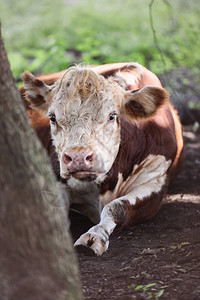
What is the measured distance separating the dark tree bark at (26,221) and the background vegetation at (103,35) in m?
3.17

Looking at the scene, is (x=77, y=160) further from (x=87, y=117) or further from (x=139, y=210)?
(x=139, y=210)

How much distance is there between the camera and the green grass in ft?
28.7

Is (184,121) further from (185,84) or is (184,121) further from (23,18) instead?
(23,18)

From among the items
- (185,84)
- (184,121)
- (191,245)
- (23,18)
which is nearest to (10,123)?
(191,245)

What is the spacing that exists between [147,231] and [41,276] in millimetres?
2161

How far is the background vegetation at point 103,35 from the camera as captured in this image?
864 centimetres

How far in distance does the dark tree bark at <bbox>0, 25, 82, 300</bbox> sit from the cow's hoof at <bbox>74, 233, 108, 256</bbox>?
1.24m

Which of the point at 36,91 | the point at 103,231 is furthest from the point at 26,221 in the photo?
the point at 36,91

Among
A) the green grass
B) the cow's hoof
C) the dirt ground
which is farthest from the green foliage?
the green grass

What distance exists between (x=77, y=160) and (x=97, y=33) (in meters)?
8.93

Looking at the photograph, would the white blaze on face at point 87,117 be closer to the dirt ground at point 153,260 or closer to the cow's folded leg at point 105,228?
the cow's folded leg at point 105,228

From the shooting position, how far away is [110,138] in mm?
3961

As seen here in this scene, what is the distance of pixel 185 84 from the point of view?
338 inches

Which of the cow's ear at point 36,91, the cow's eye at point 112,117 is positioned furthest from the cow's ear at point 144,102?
the cow's ear at point 36,91
